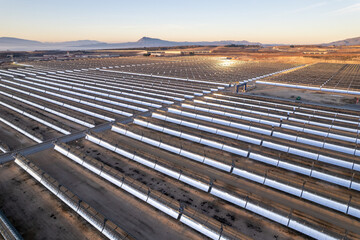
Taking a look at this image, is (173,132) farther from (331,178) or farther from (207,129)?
(331,178)

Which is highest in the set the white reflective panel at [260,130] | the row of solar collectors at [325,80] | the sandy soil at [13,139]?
the white reflective panel at [260,130]

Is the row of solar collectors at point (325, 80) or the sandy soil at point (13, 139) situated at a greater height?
the sandy soil at point (13, 139)

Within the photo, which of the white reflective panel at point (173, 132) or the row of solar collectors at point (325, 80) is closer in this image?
the white reflective panel at point (173, 132)

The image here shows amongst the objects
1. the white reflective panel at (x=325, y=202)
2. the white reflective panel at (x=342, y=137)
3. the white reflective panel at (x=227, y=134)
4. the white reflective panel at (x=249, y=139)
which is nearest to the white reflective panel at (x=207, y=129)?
the white reflective panel at (x=227, y=134)

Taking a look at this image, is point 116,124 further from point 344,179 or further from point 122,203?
point 344,179

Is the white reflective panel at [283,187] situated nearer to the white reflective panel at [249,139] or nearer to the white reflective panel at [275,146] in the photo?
the white reflective panel at [275,146]

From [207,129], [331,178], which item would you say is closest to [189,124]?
[207,129]
